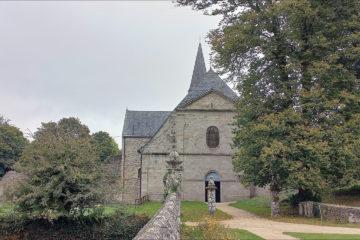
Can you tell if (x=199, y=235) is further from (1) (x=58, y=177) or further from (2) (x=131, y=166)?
(2) (x=131, y=166)

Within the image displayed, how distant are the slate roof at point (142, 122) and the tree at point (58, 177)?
110ft

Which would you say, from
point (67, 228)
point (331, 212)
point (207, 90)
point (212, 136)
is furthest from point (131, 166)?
point (331, 212)

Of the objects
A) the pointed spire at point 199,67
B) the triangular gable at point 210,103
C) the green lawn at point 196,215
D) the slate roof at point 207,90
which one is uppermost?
the pointed spire at point 199,67

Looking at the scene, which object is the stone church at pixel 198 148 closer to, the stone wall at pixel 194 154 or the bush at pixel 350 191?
the stone wall at pixel 194 154

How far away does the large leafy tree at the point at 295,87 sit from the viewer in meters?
22.2

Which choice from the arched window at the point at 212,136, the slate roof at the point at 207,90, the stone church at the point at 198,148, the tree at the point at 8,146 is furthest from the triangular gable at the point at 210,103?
the tree at the point at 8,146

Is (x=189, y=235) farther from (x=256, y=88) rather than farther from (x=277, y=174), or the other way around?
(x=256, y=88)

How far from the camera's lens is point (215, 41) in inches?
966

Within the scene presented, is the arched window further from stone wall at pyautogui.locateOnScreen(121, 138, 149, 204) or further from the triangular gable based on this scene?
stone wall at pyautogui.locateOnScreen(121, 138, 149, 204)

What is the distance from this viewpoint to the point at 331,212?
2080 centimetres

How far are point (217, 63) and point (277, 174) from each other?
22.2ft

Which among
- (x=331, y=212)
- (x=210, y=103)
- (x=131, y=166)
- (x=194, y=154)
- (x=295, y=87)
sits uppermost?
(x=210, y=103)

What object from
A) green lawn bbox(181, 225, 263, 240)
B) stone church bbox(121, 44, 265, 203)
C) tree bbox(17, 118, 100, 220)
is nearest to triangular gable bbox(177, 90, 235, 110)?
stone church bbox(121, 44, 265, 203)

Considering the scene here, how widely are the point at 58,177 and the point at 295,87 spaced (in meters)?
12.5
